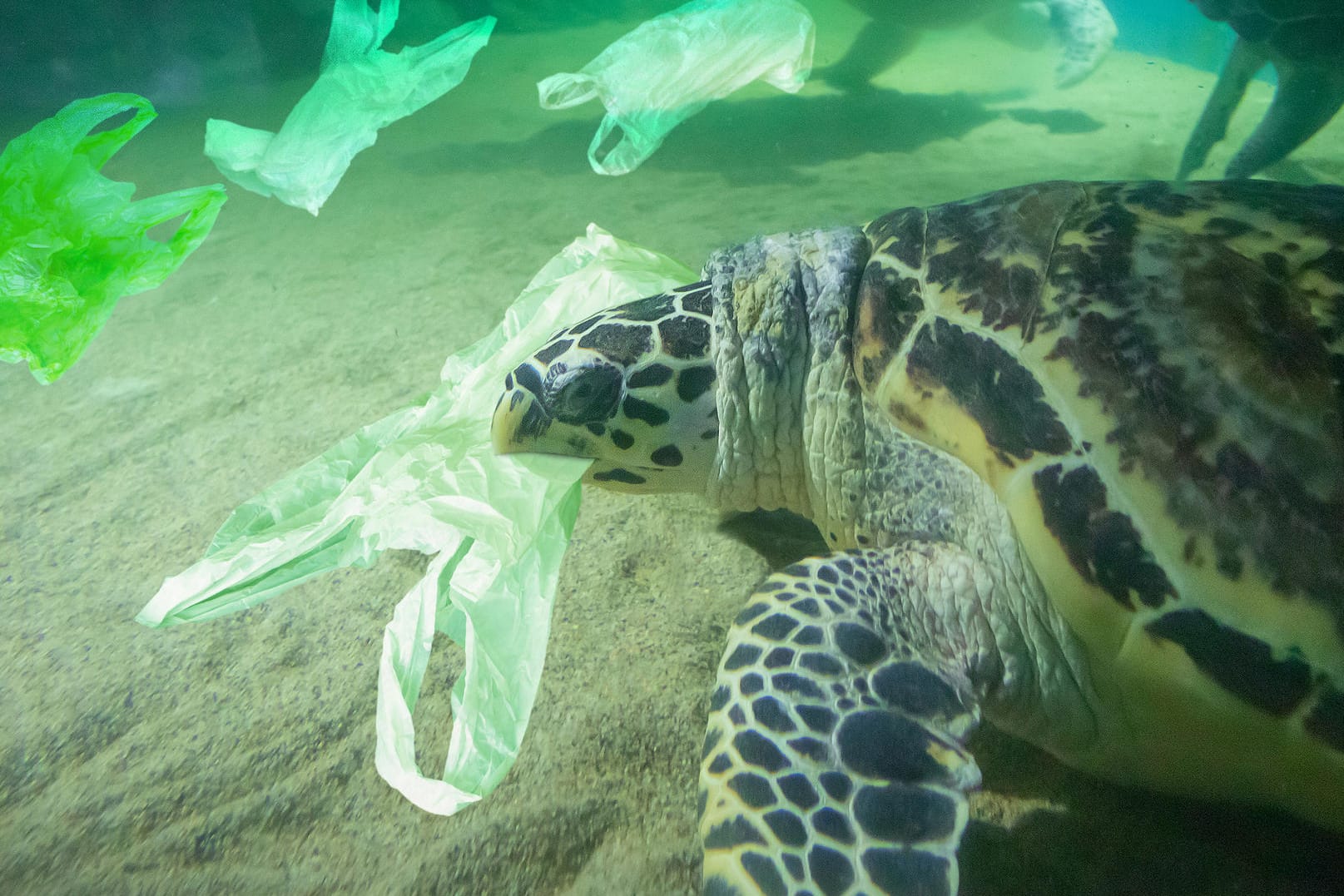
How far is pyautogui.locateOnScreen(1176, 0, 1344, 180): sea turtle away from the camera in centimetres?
344

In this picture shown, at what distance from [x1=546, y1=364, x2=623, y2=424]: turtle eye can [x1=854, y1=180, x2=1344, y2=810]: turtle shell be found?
557mm

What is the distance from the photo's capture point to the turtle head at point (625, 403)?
4.62 ft

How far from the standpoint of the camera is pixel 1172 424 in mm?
898

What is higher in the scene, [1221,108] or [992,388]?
[992,388]

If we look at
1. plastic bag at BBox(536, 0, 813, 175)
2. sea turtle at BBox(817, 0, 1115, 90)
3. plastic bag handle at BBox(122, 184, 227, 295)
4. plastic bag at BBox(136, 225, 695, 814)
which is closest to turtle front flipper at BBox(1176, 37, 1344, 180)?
plastic bag at BBox(536, 0, 813, 175)

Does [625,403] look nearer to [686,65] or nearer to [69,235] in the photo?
[69,235]

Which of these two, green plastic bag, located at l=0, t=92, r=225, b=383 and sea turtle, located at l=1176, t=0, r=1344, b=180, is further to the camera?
sea turtle, located at l=1176, t=0, r=1344, b=180

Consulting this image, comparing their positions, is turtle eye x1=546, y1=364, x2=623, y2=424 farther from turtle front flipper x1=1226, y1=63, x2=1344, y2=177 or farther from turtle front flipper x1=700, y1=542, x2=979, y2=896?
turtle front flipper x1=1226, y1=63, x2=1344, y2=177

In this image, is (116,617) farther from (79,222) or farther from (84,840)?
(79,222)

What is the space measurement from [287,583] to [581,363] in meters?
0.69

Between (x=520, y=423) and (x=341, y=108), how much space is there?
1.72 m

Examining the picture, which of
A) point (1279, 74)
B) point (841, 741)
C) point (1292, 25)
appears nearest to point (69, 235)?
point (841, 741)

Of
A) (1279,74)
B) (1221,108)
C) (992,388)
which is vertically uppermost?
(992,388)

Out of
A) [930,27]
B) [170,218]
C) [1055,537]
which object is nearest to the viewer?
[1055,537]
